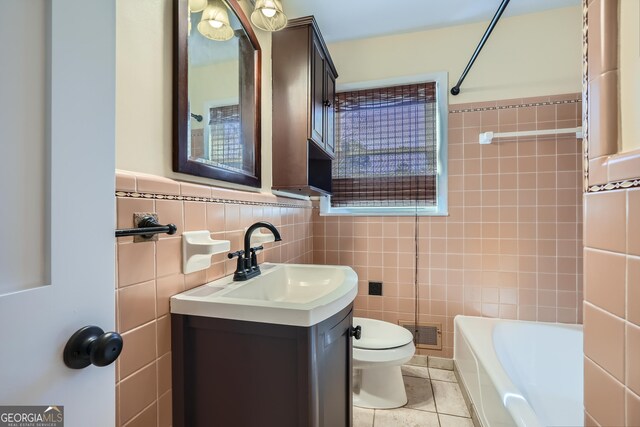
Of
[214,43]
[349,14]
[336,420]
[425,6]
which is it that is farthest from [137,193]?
[425,6]

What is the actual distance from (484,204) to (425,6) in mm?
1373

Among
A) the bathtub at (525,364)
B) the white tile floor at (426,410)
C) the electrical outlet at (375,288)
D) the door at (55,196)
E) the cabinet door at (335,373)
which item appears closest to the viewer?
the door at (55,196)

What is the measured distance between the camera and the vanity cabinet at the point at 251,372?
0.75m

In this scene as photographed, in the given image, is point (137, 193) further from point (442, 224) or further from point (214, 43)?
point (442, 224)

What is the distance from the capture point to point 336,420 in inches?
37.8

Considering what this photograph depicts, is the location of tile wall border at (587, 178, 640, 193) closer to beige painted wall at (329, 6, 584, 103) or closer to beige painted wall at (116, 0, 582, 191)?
beige painted wall at (116, 0, 582, 191)

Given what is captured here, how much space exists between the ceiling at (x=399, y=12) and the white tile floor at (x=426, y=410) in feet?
8.05

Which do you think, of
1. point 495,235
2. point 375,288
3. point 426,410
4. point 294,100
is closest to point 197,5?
point 294,100

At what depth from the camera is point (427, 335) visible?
1.99 m

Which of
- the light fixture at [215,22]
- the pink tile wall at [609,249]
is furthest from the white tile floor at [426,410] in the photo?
the light fixture at [215,22]

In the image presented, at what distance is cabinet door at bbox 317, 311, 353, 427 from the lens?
32.1 inches

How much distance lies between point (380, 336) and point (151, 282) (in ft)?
4.36

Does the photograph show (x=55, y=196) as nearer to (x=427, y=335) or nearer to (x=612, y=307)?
(x=612, y=307)

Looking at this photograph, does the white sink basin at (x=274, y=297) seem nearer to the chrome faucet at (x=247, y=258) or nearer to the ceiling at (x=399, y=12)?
the chrome faucet at (x=247, y=258)
